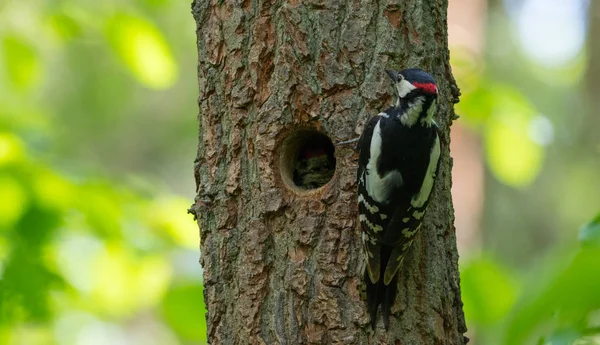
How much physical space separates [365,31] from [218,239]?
3.27 ft

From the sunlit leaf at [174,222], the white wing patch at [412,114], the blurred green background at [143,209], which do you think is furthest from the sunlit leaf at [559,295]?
the sunlit leaf at [174,222]

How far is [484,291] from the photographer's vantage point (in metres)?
3.37

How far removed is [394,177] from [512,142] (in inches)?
75.6

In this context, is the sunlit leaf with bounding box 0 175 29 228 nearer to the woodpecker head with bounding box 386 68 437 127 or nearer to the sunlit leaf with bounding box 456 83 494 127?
the woodpecker head with bounding box 386 68 437 127

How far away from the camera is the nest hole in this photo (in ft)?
9.36

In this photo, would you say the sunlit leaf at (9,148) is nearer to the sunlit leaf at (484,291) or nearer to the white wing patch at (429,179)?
the white wing patch at (429,179)

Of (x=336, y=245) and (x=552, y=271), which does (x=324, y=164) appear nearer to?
(x=336, y=245)

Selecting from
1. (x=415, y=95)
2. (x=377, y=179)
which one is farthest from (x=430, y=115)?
(x=377, y=179)

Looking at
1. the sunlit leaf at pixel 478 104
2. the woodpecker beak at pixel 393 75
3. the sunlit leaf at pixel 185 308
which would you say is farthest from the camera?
the sunlit leaf at pixel 478 104

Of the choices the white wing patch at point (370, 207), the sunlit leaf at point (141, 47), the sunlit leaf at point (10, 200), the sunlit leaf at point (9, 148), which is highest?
the sunlit leaf at point (141, 47)

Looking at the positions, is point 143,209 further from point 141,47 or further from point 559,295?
point 559,295

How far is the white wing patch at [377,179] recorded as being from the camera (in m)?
2.60

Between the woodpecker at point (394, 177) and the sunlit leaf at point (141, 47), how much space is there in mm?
1817

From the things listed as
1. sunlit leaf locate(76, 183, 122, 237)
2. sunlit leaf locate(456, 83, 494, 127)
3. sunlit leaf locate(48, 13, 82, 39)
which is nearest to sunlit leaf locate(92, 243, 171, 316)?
sunlit leaf locate(76, 183, 122, 237)
